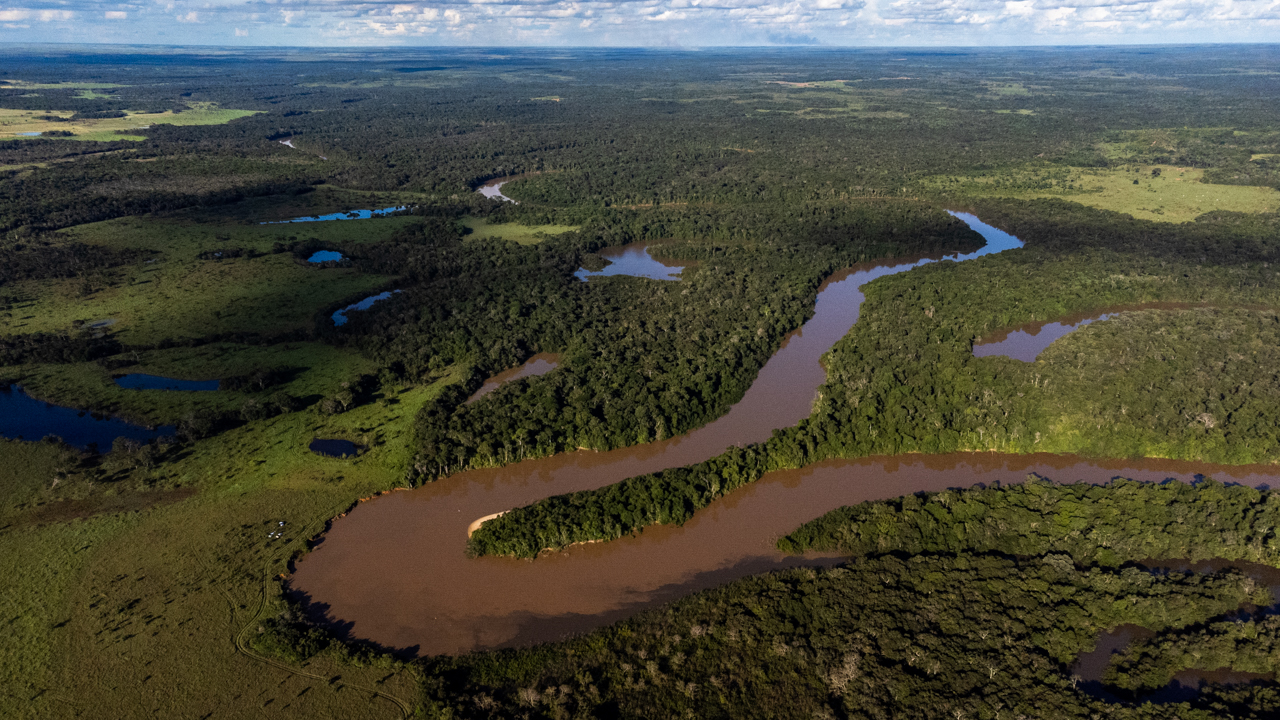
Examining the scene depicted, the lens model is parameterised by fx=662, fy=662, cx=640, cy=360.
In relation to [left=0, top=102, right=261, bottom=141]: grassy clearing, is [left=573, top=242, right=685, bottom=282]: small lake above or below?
below

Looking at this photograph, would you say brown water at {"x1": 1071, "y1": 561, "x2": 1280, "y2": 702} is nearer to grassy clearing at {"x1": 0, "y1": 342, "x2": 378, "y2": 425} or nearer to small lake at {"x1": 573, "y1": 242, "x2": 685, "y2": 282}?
grassy clearing at {"x1": 0, "y1": 342, "x2": 378, "y2": 425}

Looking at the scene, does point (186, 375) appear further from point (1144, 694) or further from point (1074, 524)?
point (1144, 694)

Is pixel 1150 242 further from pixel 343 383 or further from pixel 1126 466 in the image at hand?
pixel 343 383

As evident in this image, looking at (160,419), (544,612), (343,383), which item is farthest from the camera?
(343,383)

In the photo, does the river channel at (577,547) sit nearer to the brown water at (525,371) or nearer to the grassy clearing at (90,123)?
the brown water at (525,371)

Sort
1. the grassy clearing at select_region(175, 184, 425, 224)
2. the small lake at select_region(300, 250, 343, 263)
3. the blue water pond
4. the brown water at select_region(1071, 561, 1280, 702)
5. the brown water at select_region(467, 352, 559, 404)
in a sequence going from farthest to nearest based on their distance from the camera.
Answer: the grassy clearing at select_region(175, 184, 425, 224) → the blue water pond → the small lake at select_region(300, 250, 343, 263) → the brown water at select_region(467, 352, 559, 404) → the brown water at select_region(1071, 561, 1280, 702)

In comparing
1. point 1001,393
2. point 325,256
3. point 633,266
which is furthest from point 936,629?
point 325,256

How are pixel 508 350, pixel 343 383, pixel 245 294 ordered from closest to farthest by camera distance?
pixel 343 383 < pixel 508 350 < pixel 245 294

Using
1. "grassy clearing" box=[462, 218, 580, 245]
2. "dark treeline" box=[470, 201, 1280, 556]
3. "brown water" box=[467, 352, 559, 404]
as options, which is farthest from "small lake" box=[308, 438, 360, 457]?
"grassy clearing" box=[462, 218, 580, 245]

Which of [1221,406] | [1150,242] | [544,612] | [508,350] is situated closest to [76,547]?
[544,612]
